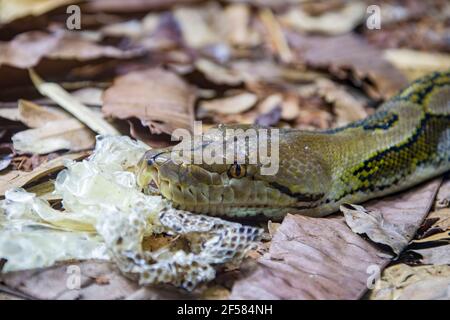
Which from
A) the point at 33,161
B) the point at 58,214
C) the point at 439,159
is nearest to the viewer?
the point at 58,214

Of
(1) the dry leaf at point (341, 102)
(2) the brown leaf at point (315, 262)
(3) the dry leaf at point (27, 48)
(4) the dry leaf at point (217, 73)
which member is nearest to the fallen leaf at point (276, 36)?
(1) the dry leaf at point (341, 102)

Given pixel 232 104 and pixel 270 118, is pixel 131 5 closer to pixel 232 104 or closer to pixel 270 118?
pixel 232 104

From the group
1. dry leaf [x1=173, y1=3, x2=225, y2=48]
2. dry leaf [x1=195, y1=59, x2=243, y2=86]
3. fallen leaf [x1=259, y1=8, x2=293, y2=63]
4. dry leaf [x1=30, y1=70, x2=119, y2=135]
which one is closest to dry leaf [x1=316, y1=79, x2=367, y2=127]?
fallen leaf [x1=259, y1=8, x2=293, y2=63]

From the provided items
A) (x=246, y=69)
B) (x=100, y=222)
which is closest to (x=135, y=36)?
(x=246, y=69)

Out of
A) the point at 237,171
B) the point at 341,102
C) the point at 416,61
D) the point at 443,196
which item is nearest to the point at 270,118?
the point at 341,102

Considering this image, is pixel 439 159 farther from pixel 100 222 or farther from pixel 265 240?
pixel 100 222
